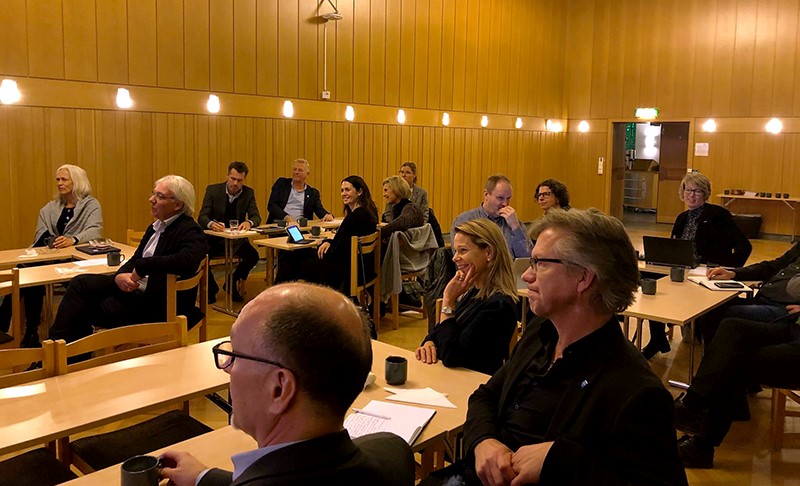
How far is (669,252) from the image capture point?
5.21 metres

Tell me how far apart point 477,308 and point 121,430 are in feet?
4.98

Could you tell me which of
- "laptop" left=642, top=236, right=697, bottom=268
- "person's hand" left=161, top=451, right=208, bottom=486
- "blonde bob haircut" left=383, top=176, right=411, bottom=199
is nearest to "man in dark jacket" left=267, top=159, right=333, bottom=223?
"blonde bob haircut" left=383, top=176, right=411, bottom=199

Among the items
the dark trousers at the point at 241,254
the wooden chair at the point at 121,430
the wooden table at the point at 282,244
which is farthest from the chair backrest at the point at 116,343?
the dark trousers at the point at 241,254

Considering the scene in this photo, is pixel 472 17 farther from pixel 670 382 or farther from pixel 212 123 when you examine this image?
pixel 670 382

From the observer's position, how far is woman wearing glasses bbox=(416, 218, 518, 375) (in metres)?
2.84

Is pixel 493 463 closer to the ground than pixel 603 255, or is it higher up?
closer to the ground

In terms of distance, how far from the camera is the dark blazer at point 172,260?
169 inches

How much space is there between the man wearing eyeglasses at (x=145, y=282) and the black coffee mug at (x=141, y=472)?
8.73 ft

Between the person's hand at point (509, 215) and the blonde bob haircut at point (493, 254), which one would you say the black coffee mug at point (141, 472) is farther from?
the person's hand at point (509, 215)

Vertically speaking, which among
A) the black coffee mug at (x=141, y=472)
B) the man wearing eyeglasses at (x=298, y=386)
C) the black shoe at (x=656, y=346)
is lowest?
the black shoe at (x=656, y=346)

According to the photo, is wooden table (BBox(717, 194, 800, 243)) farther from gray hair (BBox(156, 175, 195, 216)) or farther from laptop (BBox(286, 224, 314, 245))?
gray hair (BBox(156, 175, 195, 216))

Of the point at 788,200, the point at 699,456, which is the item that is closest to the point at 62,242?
the point at 699,456

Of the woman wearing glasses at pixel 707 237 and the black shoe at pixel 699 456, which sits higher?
the woman wearing glasses at pixel 707 237

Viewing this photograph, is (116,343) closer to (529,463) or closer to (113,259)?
(529,463)
